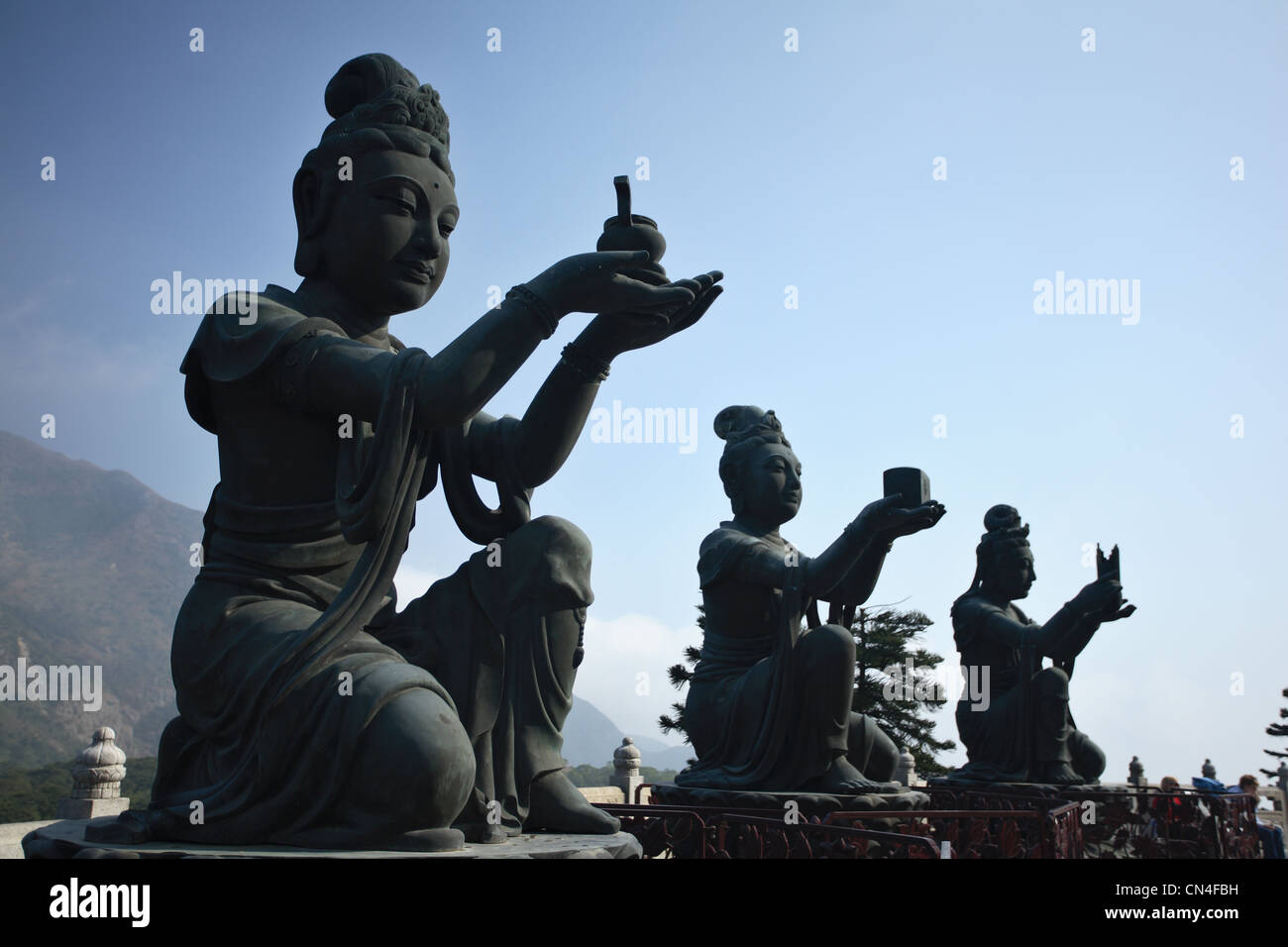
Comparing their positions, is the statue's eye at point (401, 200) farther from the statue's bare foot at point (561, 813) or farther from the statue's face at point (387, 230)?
the statue's bare foot at point (561, 813)

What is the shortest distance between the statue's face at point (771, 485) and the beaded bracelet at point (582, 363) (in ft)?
11.6

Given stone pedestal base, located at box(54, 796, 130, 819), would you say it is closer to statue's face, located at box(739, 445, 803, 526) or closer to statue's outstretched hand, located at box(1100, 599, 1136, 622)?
statue's face, located at box(739, 445, 803, 526)

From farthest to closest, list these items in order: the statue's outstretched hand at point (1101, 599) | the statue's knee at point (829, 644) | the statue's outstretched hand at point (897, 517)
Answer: the statue's outstretched hand at point (1101, 599) < the statue's knee at point (829, 644) < the statue's outstretched hand at point (897, 517)

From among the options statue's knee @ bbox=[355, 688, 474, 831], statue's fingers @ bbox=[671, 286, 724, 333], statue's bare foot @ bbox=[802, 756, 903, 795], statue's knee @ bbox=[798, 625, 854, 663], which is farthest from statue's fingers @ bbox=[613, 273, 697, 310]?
statue's bare foot @ bbox=[802, 756, 903, 795]

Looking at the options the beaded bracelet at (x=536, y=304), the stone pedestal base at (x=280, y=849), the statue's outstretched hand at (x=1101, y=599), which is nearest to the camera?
the stone pedestal base at (x=280, y=849)

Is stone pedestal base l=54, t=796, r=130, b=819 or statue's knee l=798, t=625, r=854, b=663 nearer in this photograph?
statue's knee l=798, t=625, r=854, b=663

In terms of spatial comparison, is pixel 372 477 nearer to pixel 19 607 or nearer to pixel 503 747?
pixel 503 747

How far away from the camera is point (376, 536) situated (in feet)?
9.71

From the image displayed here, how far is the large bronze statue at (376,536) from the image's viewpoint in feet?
8.63

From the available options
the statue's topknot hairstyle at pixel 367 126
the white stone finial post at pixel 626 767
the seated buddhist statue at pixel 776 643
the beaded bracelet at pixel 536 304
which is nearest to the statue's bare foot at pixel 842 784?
the seated buddhist statue at pixel 776 643

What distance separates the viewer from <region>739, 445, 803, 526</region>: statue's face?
6.82 metres

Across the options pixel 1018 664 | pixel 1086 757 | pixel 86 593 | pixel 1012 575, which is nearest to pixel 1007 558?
pixel 1012 575

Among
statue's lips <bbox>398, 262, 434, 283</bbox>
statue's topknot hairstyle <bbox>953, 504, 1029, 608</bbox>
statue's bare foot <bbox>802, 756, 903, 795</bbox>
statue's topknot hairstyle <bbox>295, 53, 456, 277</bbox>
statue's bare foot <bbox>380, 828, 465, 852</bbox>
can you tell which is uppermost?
statue's topknot hairstyle <bbox>295, 53, 456, 277</bbox>

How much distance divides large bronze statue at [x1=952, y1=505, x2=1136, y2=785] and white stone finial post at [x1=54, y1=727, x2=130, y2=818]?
8586mm
